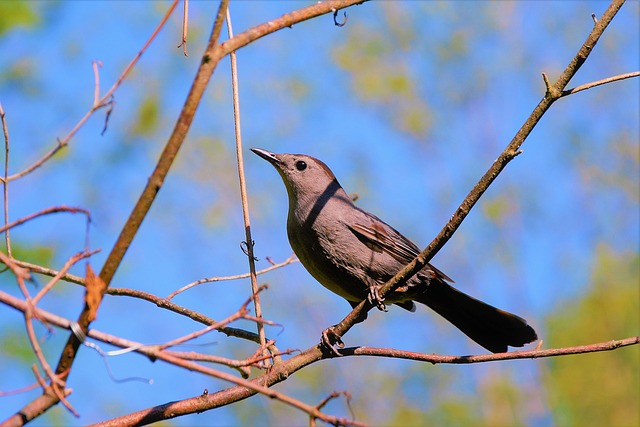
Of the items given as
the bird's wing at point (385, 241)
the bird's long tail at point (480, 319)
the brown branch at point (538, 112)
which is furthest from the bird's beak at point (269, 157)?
the brown branch at point (538, 112)

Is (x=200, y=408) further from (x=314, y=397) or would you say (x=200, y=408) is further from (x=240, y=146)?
(x=314, y=397)

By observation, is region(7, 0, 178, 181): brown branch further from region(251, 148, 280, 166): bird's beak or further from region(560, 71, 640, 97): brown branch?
region(251, 148, 280, 166): bird's beak

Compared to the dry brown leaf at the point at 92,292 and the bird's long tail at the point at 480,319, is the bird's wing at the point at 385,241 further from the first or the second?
the dry brown leaf at the point at 92,292

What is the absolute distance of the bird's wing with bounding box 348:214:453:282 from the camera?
5.04 meters

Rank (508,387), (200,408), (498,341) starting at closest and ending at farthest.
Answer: (200,408), (498,341), (508,387)

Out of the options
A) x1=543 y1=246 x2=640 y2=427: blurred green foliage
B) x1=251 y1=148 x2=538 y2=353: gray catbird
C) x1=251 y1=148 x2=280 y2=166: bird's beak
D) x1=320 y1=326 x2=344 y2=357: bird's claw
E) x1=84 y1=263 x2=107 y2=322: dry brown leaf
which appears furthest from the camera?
x1=543 y1=246 x2=640 y2=427: blurred green foliage

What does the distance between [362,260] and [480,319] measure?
0.96 metres

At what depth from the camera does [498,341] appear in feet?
17.1

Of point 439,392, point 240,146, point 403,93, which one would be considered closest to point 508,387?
point 439,392

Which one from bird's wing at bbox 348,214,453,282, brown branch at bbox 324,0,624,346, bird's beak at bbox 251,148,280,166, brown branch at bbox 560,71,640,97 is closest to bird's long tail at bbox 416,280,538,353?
bird's wing at bbox 348,214,453,282

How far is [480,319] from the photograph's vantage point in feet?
17.1

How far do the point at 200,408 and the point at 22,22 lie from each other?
20.5ft

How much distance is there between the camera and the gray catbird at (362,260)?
4.84 meters

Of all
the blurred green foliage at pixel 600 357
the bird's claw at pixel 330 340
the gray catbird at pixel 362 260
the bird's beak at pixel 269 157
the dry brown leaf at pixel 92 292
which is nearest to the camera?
the dry brown leaf at pixel 92 292
